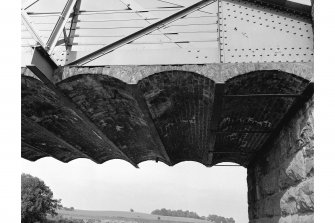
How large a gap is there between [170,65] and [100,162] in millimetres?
6813

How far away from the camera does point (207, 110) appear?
16.0 feet

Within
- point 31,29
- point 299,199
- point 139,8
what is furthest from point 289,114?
point 31,29

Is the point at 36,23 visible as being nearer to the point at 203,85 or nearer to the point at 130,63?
the point at 130,63

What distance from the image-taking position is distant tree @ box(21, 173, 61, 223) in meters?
51.0

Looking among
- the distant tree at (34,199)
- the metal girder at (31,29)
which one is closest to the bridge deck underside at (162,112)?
the metal girder at (31,29)

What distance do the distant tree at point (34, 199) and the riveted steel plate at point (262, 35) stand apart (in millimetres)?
53600

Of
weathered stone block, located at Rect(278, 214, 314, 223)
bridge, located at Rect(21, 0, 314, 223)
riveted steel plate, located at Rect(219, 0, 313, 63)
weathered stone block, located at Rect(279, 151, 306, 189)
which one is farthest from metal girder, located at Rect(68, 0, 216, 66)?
weathered stone block, located at Rect(278, 214, 314, 223)

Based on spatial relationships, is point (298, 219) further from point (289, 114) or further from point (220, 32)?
point (220, 32)

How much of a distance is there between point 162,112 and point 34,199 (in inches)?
2152

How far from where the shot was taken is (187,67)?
3742 mm

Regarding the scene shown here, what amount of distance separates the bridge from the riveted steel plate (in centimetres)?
1

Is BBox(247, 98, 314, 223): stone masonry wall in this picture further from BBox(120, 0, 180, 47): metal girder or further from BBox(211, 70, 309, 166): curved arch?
BBox(120, 0, 180, 47): metal girder

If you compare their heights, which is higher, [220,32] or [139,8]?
[139,8]

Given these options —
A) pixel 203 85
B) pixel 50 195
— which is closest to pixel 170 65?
pixel 203 85
